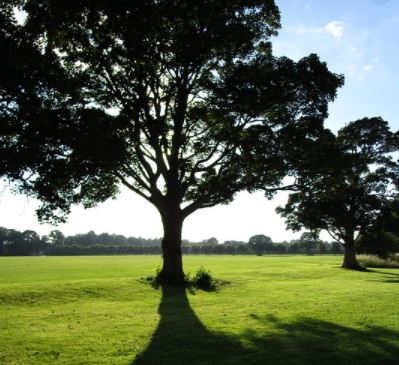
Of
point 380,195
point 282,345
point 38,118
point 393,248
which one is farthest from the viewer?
point 393,248

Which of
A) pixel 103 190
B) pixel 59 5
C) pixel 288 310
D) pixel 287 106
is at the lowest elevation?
pixel 288 310

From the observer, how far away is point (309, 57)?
23938 mm

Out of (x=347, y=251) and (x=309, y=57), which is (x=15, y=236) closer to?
(x=347, y=251)

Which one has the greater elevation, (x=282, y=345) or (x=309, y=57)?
(x=309, y=57)

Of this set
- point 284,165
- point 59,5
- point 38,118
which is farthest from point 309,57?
point 38,118

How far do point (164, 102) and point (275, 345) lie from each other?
18.3 m

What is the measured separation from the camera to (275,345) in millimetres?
11617

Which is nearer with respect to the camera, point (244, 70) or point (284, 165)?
point (244, 70)

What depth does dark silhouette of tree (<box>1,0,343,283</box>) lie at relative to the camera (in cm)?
1557

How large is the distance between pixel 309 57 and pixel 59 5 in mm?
13579

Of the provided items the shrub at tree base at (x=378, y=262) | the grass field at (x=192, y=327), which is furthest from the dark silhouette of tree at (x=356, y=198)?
the grass field at (x=192, y=327)

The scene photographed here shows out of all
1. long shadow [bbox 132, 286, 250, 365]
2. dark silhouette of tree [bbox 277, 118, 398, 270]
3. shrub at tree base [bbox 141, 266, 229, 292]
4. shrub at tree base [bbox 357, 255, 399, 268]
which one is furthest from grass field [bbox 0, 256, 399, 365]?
shrub at tree base [bbox 357, 255, 399, 268]

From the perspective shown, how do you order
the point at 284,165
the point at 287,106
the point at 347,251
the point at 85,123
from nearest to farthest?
the point at 85,123 < the point at 287,106 < the point at 284,165 < the point at 347,251

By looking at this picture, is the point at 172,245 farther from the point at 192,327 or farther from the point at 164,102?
the point at 192,327
